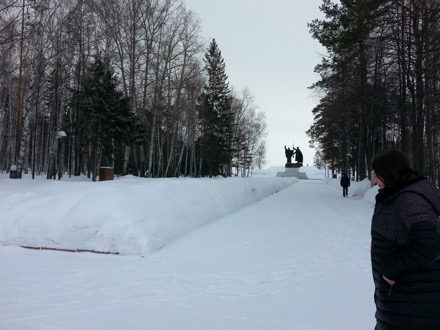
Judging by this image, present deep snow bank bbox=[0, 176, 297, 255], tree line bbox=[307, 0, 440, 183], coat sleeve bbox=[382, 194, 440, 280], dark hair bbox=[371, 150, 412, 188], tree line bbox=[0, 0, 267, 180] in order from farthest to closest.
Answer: tree line bbox=[0, 0, 267, 180], tree line bbox=[307, 0, 440, 183], deep snow bank bbox=[0, 176, 297, 255], dark hair bbox=[371, 150, 412, 188], coat sleeve bbox=[382, 194, 440, 280]

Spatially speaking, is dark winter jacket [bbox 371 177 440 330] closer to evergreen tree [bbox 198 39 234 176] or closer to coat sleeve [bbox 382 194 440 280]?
coat sleeve [bbox 382 194 440 280]

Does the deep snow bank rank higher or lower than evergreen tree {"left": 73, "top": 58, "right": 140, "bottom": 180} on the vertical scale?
lower

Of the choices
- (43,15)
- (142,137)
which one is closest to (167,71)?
(142,137)

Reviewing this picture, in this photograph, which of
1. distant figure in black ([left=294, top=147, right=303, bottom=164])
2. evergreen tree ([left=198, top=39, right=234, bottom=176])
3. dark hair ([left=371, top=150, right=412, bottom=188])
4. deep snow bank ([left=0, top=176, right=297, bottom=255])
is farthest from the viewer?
distant figure in black ([left=294, top=147, right=303, bottom=164])

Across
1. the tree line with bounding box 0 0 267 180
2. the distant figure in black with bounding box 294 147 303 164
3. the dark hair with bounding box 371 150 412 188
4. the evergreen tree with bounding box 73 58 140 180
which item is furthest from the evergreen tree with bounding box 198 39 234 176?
the dark hair with bounding box 371 150 412 188

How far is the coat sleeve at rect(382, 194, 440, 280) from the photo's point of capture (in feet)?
6.10

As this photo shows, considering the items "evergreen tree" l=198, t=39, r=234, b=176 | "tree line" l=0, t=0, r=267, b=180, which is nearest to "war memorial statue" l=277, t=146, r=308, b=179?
"evergreen tree" l=198, t=39, r=234, b=176

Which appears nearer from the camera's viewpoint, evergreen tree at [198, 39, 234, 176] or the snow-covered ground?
the snow-covered ground

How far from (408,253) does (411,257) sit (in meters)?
0.02

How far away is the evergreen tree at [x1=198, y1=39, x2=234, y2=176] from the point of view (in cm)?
4088

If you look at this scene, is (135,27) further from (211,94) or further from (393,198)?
(393,198)

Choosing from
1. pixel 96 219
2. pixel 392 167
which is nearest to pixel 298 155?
pixel 96 219

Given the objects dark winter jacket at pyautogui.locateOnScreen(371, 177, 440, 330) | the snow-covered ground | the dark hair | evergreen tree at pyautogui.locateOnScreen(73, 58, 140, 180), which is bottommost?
the snow-covered ground

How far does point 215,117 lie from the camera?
41.4 meters
